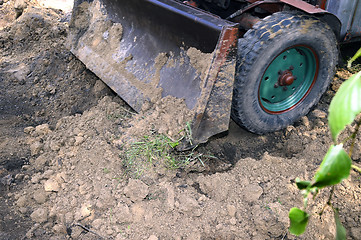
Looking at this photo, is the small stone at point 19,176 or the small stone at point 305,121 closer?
the small stone at point 19,176

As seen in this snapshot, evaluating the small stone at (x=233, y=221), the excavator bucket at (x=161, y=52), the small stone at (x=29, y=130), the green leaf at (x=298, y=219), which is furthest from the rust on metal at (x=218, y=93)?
the green leaf at (x=298, y=219)

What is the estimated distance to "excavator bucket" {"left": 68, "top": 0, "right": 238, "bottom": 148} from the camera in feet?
8.78

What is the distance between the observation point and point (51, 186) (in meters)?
2.72

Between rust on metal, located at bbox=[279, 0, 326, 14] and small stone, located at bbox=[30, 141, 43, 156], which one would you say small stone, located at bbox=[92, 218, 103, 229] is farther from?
Answer: rust on metal, located at bbox=[279, 0, 326, 14]

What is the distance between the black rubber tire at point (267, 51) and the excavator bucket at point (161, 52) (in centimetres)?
20

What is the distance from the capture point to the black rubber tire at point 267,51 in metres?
2.79

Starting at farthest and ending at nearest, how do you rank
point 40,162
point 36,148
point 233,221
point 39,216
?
1. point 36,148
2. point 40,162
3. point 39,216
4. point 233,221

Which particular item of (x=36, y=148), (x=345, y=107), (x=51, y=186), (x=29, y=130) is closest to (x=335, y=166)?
(x=345, y=107)

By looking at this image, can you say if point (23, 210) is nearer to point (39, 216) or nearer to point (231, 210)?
point (39, 216)

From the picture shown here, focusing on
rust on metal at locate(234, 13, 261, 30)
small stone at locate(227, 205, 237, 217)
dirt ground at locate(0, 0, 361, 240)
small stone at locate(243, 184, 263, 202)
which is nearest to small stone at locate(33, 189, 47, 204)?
dirt ground at locate(0, 0, 361, 240)

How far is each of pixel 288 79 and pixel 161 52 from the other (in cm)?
129

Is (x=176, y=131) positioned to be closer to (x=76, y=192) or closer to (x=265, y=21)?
(x=76, y=192)

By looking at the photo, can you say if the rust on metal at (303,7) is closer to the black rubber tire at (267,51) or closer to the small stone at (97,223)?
the black rubber tire at (267,51)

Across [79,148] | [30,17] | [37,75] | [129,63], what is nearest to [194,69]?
[129,63]
